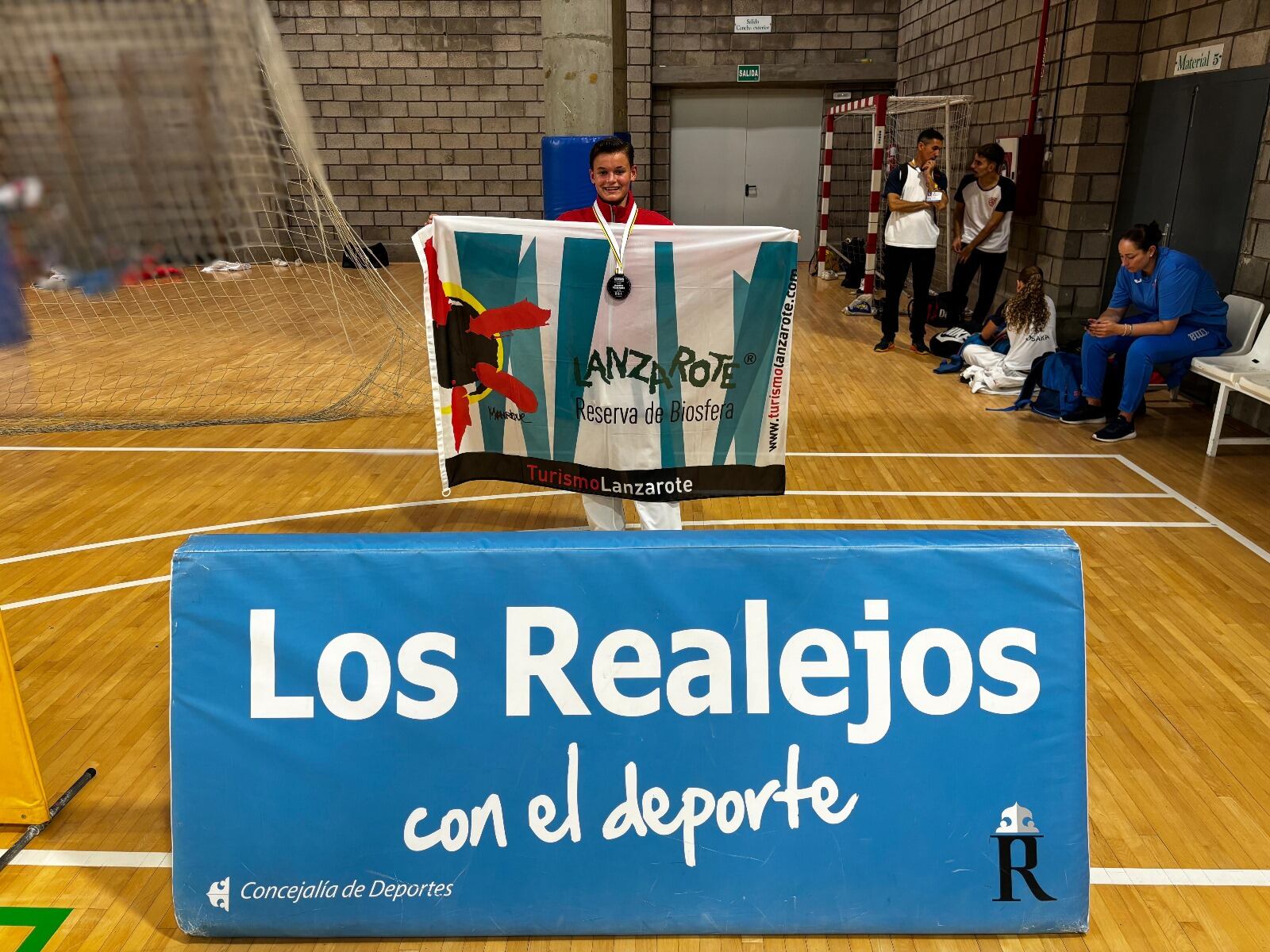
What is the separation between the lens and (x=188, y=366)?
8.76m

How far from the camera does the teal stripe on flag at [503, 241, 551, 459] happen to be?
396 centimetres

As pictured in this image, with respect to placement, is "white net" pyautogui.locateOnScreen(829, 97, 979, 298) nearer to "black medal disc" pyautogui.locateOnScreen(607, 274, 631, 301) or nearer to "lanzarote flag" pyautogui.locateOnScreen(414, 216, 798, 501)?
"lanzarote flag" pyautogui.locateOnScreen(414, 216, 798, 501)

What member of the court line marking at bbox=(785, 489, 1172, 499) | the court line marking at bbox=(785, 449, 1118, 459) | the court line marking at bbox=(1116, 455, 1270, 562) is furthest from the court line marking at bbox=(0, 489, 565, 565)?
the court line marking at bbox=(1116, 455, 1270, 562)

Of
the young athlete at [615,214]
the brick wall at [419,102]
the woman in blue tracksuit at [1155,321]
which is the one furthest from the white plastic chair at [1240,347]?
the brick wall at [419,102]

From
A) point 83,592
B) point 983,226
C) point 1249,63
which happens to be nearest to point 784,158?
point 983,226

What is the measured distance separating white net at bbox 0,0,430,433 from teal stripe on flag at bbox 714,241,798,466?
3.32m

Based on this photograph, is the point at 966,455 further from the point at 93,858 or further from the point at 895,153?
the point at 895,153

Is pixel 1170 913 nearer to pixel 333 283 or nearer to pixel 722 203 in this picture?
pixel 333 283

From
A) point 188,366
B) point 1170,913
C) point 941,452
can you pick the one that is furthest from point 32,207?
point 1170,913

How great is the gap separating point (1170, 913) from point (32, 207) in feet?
21.4

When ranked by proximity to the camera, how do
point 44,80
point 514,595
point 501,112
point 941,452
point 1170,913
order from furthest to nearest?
point 501,112 → point 941,452 → point 44,80 → point 1170,913 → point 514,595

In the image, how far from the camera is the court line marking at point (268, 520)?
4676 millimetres

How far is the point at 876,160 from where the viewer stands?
35.6 ft

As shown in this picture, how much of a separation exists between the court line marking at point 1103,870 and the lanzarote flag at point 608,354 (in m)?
1.93
